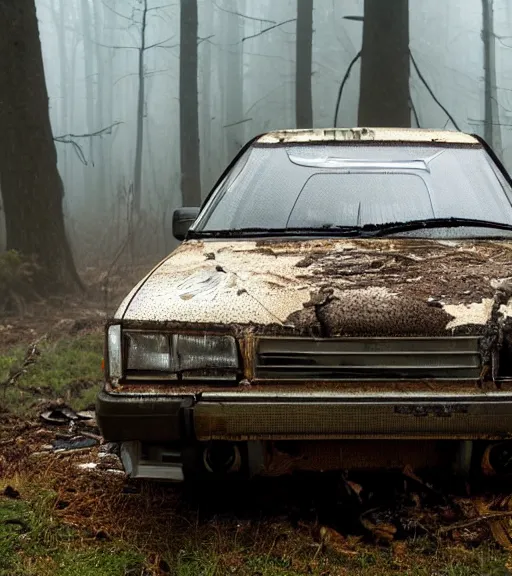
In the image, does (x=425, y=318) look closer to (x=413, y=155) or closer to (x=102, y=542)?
(x=102, y=542)

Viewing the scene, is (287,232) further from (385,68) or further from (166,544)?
(385,68)

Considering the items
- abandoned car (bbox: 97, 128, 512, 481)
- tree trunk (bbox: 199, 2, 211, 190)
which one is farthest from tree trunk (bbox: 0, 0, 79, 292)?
tree trunk (bbox: 199, 2, 211, 190)

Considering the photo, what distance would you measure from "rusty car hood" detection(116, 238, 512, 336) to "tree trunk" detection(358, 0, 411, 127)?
17.8ft

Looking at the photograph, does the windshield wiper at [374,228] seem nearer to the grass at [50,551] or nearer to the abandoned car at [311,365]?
the abandoned car at [311,365]

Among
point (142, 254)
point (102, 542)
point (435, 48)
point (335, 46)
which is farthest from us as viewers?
point (435, 48)

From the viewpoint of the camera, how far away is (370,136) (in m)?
3.65

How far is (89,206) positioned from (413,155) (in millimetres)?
27100

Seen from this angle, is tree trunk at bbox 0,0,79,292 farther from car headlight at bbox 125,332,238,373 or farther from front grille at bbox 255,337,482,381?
front grille at bbox 255,337,482,381

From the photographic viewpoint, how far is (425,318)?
2.09m

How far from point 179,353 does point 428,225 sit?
4.49 feet

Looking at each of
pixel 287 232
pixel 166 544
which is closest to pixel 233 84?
pixel 287 232

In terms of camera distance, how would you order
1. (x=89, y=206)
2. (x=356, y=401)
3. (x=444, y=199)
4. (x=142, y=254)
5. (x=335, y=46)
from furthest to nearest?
(x=335, y=46) → (x=89, y=206) → (x=142, y=254) → (x=444, y=199) → (x=356, y=401)

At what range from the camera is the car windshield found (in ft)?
10.2

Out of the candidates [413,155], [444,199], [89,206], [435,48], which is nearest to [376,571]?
→ [444,199]
